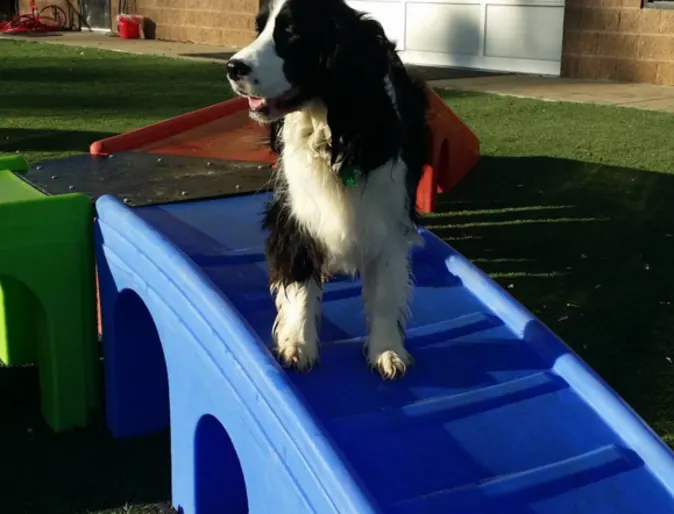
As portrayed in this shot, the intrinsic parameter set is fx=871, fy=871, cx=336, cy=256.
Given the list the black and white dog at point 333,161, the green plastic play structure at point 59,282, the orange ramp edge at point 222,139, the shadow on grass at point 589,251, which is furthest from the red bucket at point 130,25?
the black and white dog at point 333,161

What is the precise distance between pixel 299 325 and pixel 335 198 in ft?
1.45

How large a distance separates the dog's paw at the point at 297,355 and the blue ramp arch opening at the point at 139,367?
1.06 meters

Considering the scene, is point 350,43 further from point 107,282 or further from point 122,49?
point 122,49

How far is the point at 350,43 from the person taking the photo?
2.57 meters

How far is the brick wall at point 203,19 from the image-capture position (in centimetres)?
1695

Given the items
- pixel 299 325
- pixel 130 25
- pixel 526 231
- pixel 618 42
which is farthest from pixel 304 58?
pixel 130 25

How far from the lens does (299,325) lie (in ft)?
9.43

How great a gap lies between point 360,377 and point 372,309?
0.79 ft

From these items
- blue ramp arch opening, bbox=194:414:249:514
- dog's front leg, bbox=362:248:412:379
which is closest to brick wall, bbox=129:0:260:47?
blue ramp arch opening, bbox=194:414:249:514

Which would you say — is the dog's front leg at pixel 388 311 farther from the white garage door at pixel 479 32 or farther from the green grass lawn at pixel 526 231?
the white garage door at pixel 479 32

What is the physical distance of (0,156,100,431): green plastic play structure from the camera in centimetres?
349

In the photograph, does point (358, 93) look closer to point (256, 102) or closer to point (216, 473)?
point (256, 102)

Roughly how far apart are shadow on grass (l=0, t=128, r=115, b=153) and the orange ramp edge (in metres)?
2.69

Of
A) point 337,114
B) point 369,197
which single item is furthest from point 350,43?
point 369,197
